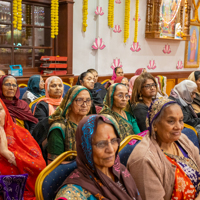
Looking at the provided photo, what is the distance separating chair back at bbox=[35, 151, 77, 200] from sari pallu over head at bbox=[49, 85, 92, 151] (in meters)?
0.53

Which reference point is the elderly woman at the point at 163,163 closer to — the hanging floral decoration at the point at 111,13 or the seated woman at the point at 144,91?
the seated woman at the point at 144,91

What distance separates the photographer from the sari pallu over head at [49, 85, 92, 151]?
1.90 meters

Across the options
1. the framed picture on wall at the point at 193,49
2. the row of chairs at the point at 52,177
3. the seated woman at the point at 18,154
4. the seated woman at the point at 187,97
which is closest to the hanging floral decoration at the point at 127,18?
the framed picture on wall at the point at 193,49

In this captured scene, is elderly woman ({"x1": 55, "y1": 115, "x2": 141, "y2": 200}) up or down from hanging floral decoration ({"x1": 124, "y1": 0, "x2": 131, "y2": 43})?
down

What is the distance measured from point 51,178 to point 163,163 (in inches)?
25.1

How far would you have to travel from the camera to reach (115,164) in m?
1.34

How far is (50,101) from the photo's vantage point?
303 centimetres

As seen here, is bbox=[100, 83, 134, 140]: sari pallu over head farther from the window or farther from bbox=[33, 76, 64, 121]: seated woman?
the window

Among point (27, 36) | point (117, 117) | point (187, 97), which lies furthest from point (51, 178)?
point (27, 36)

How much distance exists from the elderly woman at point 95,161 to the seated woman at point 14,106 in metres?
1.75

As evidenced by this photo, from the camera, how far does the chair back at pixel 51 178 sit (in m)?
1.22

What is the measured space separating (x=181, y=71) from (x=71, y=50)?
12.7 ft

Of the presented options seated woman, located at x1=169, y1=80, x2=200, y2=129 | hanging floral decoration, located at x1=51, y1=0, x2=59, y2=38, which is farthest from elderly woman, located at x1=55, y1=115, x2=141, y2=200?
hanging floral decoration, located at x1=51, y1=0, x2=59, y2=38

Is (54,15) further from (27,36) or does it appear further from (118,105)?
(118,105)
